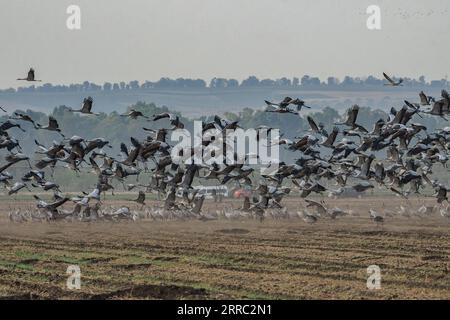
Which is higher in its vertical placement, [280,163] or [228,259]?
[280,163]

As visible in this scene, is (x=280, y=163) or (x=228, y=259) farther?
(x=280, y=163)

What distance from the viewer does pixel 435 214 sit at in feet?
188

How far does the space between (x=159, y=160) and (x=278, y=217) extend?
50.2 ft

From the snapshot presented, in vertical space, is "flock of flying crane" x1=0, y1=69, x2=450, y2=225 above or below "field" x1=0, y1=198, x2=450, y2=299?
above

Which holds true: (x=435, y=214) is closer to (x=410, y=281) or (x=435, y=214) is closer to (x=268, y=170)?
(x=268, y=170)

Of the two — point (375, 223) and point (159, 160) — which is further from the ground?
point (159, 160)

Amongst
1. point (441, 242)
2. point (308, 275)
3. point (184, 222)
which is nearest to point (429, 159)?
point (441, 242)

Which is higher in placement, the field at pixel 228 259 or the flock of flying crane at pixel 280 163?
the flock of flying crane at pixel 280 163

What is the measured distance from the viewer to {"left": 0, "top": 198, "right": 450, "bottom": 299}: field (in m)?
27.0

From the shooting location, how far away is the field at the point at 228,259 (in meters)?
27.0

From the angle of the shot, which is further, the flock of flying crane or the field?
the flock of flying crane

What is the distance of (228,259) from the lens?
114 ft

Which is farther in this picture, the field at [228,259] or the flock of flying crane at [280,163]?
the flock of flying crane at [280,163]
